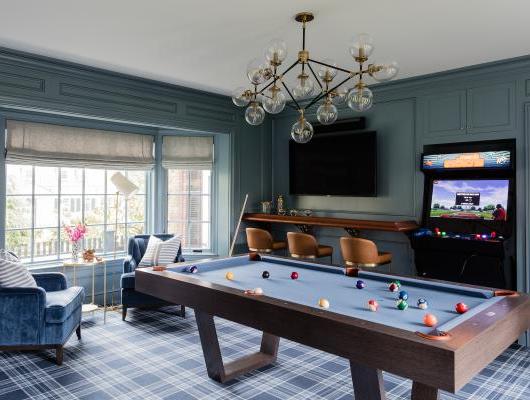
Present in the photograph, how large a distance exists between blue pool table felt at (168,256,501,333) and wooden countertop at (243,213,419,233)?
158cm

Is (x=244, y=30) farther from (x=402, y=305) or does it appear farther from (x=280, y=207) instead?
(x=280, y=207)

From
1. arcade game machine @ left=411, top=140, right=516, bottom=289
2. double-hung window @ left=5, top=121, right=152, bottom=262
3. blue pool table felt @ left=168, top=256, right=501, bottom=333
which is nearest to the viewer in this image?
blue pool table felt @ left=168, top=256, right=501, bottom=333

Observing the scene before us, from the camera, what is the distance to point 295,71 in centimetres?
457

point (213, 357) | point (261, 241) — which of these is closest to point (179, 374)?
point (213, 357)

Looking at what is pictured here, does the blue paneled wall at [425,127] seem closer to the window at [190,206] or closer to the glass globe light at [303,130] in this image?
the window at [190,206]

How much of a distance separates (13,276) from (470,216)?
4.21 m

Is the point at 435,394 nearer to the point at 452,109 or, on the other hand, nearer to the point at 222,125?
the point at 452,109

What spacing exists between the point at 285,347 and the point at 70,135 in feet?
11.5

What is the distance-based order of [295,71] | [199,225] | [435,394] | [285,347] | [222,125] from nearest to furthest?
[435,394] → [285,347] → [295,71] → [222,125] → [199,225]

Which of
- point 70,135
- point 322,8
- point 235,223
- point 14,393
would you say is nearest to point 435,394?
point 322,8

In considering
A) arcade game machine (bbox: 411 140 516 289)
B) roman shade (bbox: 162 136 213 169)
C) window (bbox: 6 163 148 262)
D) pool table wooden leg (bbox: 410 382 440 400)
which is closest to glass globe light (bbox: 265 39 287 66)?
pool table wooden leg (bbox: 410 382 440 400)

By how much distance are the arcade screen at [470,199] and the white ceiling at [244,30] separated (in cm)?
121

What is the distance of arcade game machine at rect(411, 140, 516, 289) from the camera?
411 cm

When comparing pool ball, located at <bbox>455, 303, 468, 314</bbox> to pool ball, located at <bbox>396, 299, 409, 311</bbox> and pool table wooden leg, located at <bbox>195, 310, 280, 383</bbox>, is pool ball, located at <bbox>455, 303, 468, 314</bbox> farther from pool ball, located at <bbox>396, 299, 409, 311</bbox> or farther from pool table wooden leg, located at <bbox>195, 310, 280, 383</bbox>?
pool table wooden leg, located at <bbox>195, 310, 280, 383</bbox>
